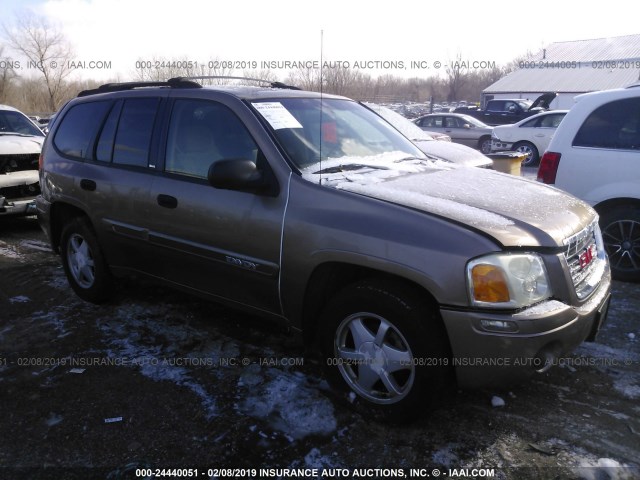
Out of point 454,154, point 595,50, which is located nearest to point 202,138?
point 454,154

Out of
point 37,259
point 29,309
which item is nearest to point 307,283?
point 29,309

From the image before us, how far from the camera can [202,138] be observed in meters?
3.45

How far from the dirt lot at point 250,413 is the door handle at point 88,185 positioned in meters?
1.09

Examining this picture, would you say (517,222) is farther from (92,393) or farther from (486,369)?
(92,393)

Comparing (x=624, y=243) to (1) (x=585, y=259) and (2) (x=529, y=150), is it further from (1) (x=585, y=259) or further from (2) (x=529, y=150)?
(2) (x=529, y=150)

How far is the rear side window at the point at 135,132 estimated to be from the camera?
377 centimetres

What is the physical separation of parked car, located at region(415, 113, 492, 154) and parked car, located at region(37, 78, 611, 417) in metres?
13.9

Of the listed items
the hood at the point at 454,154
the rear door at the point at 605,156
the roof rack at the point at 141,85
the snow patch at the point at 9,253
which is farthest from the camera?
the hood at the point at 454,154

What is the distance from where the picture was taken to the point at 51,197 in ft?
15.1

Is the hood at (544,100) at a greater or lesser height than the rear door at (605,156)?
greater

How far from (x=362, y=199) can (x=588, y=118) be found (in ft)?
11.6

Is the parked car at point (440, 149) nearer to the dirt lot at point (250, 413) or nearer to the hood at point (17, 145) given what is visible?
the dirt lot at point (250, 413)

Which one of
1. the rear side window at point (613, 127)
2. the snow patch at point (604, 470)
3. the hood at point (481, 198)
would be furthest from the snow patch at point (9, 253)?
the rear side window at point (613, 127)

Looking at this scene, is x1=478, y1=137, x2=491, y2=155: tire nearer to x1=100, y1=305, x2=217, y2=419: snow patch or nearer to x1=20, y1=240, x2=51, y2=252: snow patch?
x1=20, y1=240, x2=51, y2=252: snow patch
